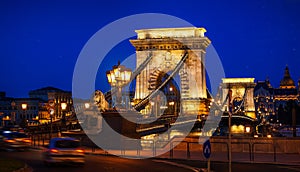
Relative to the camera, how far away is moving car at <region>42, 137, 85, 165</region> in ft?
71.6

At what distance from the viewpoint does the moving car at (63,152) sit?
71.6ft

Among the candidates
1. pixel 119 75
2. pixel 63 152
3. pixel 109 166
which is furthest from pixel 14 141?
pixel 109 166

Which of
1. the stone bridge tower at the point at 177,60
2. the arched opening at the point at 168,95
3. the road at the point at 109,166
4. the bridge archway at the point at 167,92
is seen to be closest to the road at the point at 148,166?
the road at the point at 109,166

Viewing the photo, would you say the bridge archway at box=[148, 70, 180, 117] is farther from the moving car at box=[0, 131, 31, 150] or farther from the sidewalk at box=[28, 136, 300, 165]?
the moving car at box=[0, 131, 31, 150]

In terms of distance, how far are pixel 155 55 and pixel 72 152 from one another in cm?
5615

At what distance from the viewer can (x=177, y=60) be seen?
76938 mm

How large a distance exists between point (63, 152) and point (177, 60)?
55808 mm

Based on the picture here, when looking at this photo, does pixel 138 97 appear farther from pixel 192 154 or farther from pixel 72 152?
pixel 72 152

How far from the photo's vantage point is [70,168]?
71.4 feet

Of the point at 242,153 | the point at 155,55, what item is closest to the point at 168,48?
the point at 155,55

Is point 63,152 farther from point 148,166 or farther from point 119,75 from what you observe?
point 119,75

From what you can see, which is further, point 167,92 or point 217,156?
point 167,92

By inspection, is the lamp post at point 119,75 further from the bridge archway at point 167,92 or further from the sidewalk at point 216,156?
the bridge archway at point 167,92

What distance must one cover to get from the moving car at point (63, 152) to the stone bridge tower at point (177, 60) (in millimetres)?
51683
